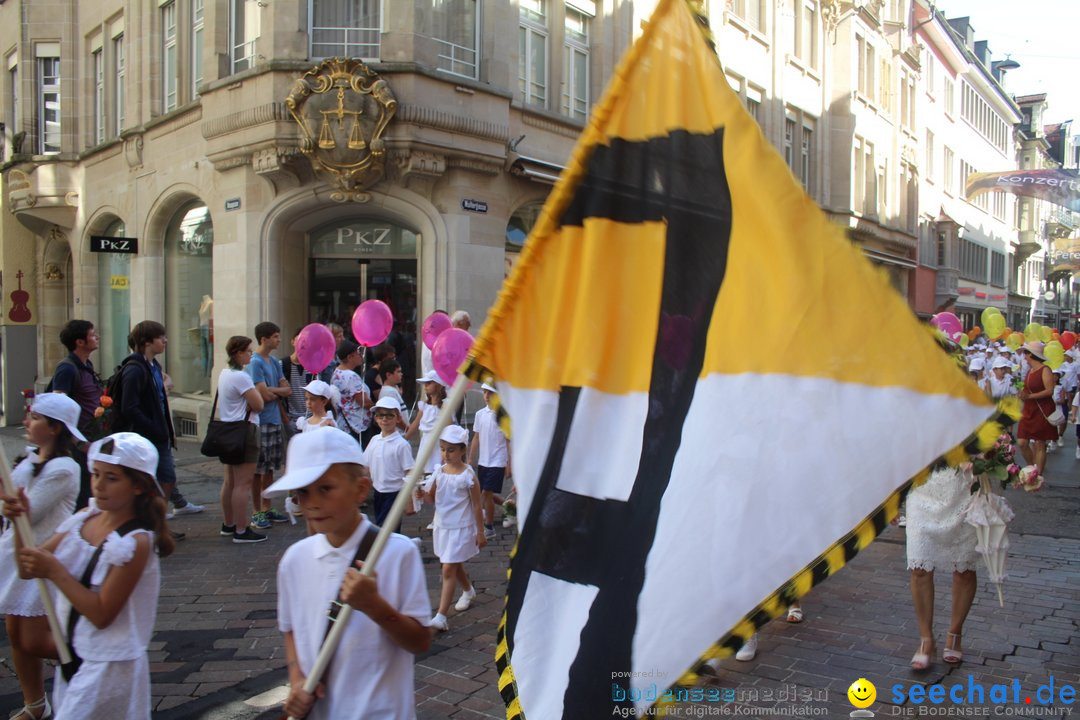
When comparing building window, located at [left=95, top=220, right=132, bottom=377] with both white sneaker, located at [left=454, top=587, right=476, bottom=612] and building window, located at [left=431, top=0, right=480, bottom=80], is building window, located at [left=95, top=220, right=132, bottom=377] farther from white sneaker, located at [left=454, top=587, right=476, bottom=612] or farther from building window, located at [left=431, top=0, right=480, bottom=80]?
white sneaker, located at [left=454, top=587, right=476, bottom=612]

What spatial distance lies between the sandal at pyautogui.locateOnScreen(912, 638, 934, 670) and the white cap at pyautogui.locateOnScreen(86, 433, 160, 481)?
4156mm

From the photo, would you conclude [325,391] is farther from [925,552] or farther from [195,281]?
[195,281]

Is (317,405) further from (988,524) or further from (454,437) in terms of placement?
(988,524)

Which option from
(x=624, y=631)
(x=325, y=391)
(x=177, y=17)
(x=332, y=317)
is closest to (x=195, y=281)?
(x=332, y=317)

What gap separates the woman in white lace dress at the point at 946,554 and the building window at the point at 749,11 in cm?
1915

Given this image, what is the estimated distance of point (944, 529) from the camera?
16.7 feet

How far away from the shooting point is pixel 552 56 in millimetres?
16156

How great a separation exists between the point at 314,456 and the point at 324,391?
5.73 m

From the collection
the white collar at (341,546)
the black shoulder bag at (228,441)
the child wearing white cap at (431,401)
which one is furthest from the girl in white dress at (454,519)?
the white collar at (341,546)

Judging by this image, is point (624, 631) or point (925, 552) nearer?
point (624, 631)

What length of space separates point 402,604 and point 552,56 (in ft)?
49.1

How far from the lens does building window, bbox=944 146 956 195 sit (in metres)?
42.7

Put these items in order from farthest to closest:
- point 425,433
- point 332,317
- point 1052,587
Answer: point 332,317, point 425,433, point 1052,587

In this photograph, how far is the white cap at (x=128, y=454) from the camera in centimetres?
313
